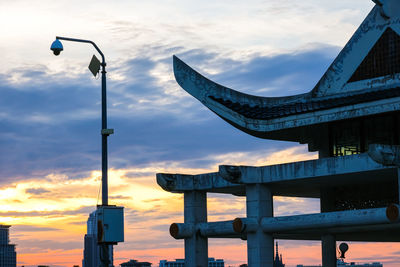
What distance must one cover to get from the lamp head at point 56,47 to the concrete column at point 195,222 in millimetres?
15583

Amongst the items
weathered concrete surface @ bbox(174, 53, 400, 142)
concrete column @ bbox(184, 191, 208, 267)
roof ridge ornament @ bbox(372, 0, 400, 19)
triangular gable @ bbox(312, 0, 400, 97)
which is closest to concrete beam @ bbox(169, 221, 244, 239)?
concrete column @ bbox(184, 191, 208, 267)

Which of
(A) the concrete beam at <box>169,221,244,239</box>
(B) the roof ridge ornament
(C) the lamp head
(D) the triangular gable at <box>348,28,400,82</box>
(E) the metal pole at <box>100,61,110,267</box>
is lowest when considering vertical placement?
(A) the concrete beam at <box>169,221,244,239</box>

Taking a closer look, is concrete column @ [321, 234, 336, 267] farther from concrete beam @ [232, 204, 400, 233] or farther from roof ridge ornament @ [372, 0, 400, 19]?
roof ridge ornament @ [372, 0, 400, 19]

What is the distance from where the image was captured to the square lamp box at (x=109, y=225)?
33.3m

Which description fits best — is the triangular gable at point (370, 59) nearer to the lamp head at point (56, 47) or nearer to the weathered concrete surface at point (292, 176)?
the weathered concrete surface at point (292, 176)

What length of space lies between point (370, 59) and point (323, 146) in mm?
6746

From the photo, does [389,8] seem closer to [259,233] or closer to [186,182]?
[259,233]

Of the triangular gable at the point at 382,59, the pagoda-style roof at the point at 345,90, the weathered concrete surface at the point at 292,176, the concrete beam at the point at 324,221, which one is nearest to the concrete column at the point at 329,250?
the weathered concrete surface at the point at 292,176

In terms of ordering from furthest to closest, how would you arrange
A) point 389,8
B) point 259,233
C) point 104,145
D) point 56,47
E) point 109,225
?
point 389,8 < point 259,233 < point 104,145 < point 56,47 < point 109,225

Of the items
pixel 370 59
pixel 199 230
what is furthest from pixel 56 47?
pixel 370 59

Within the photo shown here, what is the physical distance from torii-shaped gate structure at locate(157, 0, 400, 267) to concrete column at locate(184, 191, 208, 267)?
0.19 feet

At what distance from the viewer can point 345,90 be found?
1781 inches

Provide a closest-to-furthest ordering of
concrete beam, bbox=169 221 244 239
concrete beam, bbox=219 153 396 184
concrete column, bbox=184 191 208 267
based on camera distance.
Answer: concrete beam, bbox=219 153 396 184 < concrete beam, bbox=169 221 244 239 < concrete column, bbox=184 191 208 267

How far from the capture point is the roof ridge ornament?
144 ft
